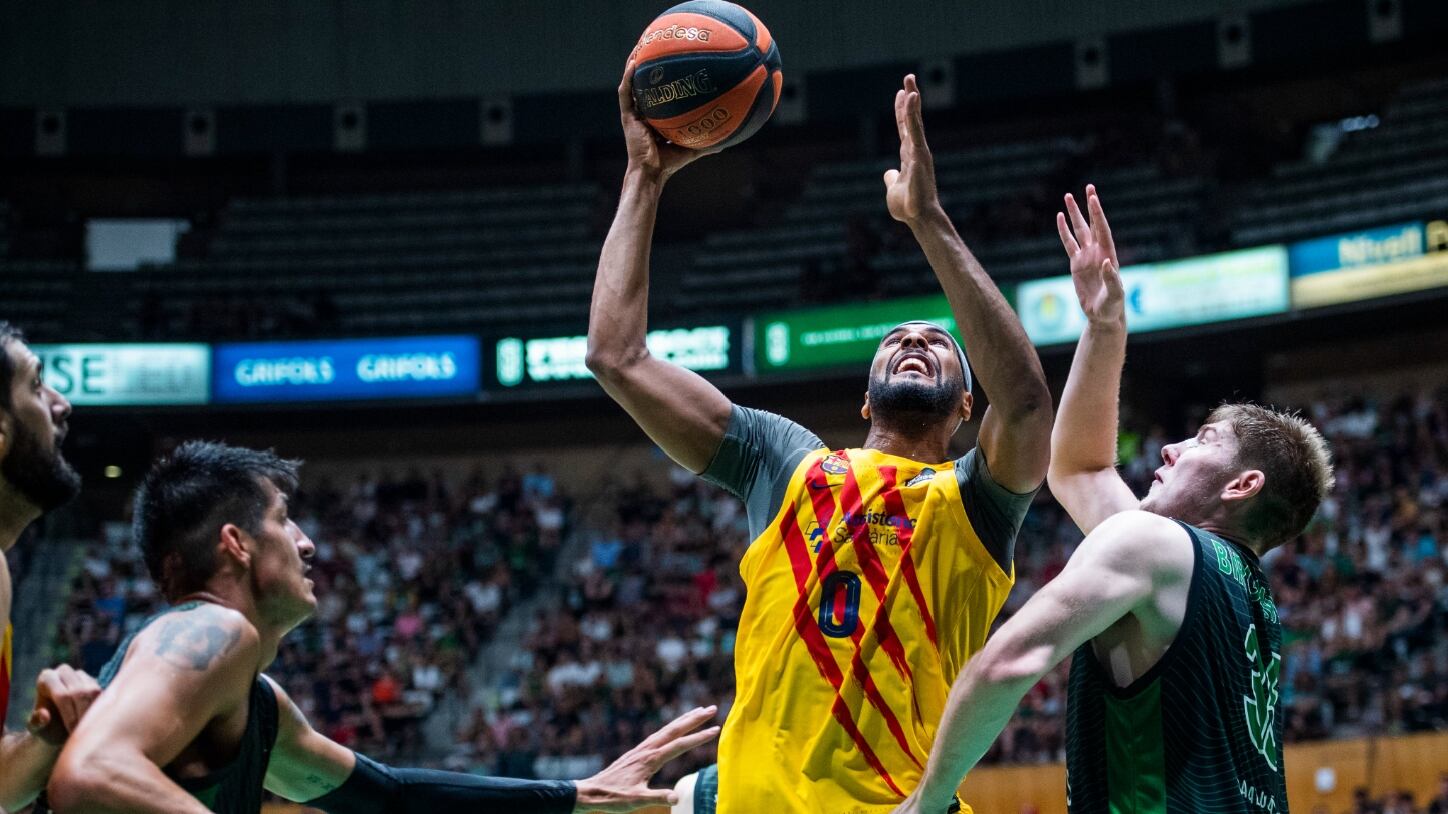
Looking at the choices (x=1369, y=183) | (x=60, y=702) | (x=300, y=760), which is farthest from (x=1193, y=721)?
(x=1369, y=183)

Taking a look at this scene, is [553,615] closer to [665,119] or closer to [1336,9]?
[1336,9]

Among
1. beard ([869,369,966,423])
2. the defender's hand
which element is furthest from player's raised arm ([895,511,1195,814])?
the defender's hand

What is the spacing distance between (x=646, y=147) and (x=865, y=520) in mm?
1280

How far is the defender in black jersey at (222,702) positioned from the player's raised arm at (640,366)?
82 cm

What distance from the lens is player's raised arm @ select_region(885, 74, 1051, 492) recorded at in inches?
146


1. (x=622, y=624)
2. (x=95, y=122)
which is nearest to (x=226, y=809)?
(x=622, y=624)

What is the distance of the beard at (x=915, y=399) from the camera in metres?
4.09

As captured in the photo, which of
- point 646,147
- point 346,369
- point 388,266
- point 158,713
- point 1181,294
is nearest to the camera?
point 158,713

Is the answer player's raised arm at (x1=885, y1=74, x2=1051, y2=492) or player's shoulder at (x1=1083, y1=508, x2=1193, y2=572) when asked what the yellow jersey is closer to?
player's raised arm at (x1=885, y1=74, x2=1051, y2=492)

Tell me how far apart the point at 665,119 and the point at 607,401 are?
19617mm

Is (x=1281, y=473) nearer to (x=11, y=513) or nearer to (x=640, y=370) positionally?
(x=640, y=370)

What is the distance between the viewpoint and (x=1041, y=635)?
3170mm

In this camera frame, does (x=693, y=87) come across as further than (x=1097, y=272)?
Yes

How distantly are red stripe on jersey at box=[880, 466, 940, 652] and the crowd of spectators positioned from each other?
584 inches
